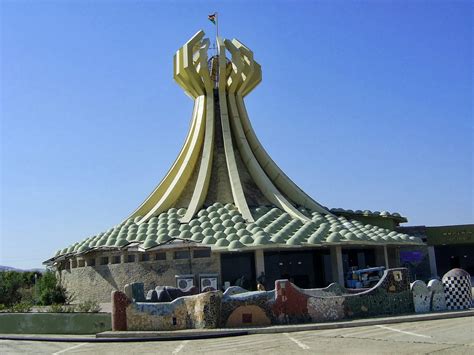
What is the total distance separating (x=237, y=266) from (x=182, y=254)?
10.1 ft

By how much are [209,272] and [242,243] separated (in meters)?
1.72

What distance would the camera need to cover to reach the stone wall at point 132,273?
21.7m

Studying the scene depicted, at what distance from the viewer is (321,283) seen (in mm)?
25672

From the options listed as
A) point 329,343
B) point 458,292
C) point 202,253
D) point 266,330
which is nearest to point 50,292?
point 202,253

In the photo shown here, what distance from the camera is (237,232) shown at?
2303 centimetres

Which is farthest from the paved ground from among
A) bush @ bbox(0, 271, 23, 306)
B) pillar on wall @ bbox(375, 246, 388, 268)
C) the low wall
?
pillar on wall @ bbox(375, 246, 388, 268)

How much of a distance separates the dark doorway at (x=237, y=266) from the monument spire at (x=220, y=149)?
350cm

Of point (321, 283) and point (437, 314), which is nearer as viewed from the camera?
point (437, 314)

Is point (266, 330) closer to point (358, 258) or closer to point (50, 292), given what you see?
point (50, 292)

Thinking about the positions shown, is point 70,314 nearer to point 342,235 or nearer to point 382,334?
point 382,334

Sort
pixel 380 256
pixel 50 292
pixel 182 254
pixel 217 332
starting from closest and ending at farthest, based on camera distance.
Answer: pixel 217 332
pixel 182 254
pixel 50 292
pixel 380 256

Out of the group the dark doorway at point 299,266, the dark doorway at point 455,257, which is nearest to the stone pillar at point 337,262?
the dark doorway at point 299,266

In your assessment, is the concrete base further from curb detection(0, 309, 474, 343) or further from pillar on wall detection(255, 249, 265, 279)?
pillar on wall detection(255, 249, 265, 279)

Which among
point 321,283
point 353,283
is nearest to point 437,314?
point 353,283
